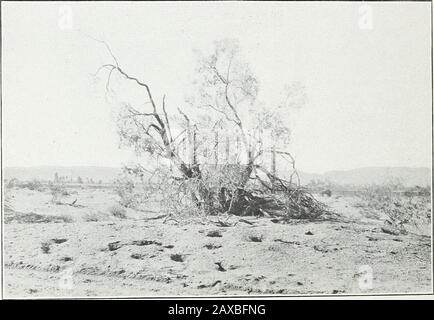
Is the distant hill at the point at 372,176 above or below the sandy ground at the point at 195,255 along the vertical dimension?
above

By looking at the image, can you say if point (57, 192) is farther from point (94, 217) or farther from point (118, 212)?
point (118, 212)

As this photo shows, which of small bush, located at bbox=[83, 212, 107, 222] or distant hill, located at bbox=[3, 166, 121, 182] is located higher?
distant hill, located at bbox=[3, 166, 121, 182]

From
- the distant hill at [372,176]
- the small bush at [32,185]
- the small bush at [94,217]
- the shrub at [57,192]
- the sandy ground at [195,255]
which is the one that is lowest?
the sandy ground at [195,255]

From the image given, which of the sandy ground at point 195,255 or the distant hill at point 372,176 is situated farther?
the distant hill at point 372,176

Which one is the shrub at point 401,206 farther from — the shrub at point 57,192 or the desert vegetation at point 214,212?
the shrub at point 57,192

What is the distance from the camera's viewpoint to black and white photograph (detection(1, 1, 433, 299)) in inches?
139

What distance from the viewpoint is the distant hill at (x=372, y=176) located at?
3617mm

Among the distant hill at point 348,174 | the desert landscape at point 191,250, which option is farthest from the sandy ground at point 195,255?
the distant hill at point 348,174

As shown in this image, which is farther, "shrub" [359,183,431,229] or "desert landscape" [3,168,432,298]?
"shrub" [359,183,431,229]

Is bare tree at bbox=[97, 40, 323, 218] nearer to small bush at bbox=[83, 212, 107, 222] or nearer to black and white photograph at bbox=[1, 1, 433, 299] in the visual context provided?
black and white photograph at bbox=[1, 1, 433, 299]

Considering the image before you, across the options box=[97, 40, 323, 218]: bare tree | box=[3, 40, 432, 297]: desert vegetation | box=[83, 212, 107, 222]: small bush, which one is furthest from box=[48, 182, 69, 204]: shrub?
box=[97, 40, 323, 218]: bare tree

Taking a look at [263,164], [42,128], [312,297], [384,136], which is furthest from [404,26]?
[42,128]

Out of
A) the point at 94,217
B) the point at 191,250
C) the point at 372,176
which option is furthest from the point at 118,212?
the point at 372,176

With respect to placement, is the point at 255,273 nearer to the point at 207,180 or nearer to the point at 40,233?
the point at 207,180
